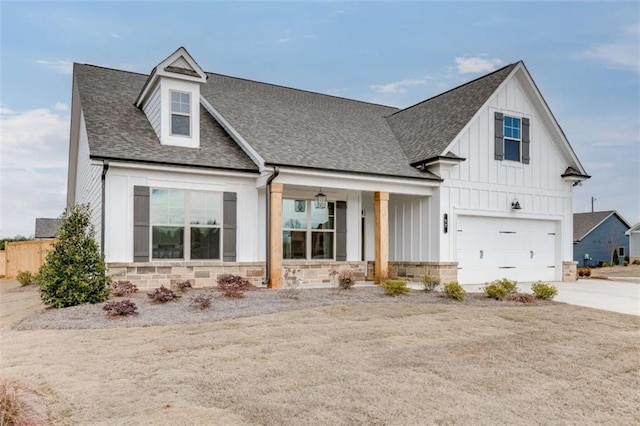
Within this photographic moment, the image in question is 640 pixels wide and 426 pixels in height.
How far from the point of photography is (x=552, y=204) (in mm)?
16641

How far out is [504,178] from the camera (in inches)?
614

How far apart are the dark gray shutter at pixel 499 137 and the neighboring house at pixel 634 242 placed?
116 feet

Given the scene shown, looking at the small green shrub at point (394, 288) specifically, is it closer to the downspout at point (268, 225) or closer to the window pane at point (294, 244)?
the downspout at point (268, 225)

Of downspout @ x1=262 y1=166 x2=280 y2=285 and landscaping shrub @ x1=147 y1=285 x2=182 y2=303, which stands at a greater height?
downspout @ x1=262 y1=166 x2=280 y2=285

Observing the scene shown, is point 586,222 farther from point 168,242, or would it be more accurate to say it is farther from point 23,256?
point 23,256

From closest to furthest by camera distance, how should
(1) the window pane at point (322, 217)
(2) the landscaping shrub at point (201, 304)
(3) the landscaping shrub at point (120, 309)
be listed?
(3) the landscaping shrub at point (120, 309) → (2) the landscaping shrub at point (201, 304) → (1) the window pane at point (322, 217)

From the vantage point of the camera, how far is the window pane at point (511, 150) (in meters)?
15.7

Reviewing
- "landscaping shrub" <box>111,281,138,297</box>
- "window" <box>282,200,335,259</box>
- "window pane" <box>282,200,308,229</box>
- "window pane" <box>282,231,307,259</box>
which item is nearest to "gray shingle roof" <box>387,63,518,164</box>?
"window" <box>282,200,335,259</box>

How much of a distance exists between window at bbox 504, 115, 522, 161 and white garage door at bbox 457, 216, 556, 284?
2175 millimetres

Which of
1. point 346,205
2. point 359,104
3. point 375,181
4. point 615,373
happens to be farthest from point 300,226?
point 615,373

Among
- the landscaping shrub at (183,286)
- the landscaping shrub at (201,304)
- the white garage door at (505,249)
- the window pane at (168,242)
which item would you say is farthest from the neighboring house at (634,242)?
the landscaping shrub at (201,304)

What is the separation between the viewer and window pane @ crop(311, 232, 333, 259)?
14250 millimetres

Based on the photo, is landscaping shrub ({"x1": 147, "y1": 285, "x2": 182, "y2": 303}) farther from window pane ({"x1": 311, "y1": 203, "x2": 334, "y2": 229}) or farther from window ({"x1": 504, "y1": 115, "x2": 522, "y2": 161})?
window ({"x1": 504, "y1": 115, "x2": 522, "y2": 161})

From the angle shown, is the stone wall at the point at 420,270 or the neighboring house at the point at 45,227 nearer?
the stone wall at the point at 420,270
